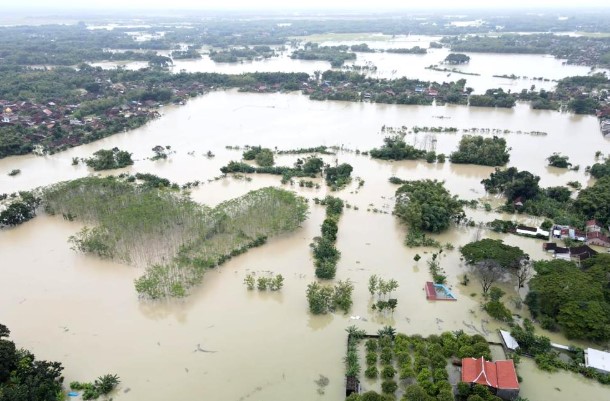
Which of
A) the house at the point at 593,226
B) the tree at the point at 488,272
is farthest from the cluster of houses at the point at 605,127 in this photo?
the tree at the point at 488,272

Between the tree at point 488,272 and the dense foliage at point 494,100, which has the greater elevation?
the dense foliage at point 494,100

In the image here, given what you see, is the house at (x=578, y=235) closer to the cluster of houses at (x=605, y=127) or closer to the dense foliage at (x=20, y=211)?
the cluster of houses at (x=605, y=127)

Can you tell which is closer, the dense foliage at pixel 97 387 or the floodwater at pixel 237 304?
the dense foliage at pixel 97 387

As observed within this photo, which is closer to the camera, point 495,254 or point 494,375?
point 494,375

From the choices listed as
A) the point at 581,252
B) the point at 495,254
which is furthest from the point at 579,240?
the point at 495,254

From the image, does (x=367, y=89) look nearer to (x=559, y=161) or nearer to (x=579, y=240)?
(x=559, y=161)

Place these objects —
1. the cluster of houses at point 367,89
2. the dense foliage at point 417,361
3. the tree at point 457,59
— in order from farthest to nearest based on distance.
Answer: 1. the tree at point 457,59
2. the cluster of houses at point 367,89
3. the dense foliage at point 417,361

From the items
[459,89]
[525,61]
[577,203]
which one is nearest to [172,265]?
[577,203]
